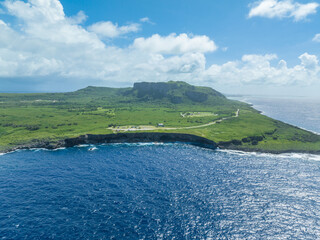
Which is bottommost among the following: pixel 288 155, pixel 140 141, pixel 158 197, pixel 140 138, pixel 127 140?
pixel 158 197

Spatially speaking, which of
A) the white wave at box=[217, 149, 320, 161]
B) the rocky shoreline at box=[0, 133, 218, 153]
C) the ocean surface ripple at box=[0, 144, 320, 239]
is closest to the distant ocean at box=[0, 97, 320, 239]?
the ocean surface ripple at box=[0, 144, 320, 239]

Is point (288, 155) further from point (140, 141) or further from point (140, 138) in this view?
point (140, 138)

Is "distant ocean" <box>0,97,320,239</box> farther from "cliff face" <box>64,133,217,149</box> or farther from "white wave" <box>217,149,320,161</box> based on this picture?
"cliff face" <box>64,133,217,149</box>

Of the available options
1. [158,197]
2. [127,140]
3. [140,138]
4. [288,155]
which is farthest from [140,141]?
[288,155]

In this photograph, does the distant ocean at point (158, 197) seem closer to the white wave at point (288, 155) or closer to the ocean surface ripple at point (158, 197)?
the ocean surface ripple at point (158, 197)

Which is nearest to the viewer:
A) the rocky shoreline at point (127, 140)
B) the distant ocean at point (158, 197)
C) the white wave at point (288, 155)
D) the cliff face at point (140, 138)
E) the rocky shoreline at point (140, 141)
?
the distant ocean at point (158, 197)

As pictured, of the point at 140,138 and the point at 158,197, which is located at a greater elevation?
the point at 140,138

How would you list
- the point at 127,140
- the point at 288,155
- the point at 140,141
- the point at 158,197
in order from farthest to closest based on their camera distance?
1. the point at 140,141
2. the point at 127,140
3. the point at 288,155
4. the point at 158,197

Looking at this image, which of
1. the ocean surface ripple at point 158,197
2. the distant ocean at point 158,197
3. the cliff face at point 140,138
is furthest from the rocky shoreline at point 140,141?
the ocean surface ripple at point 158,197
